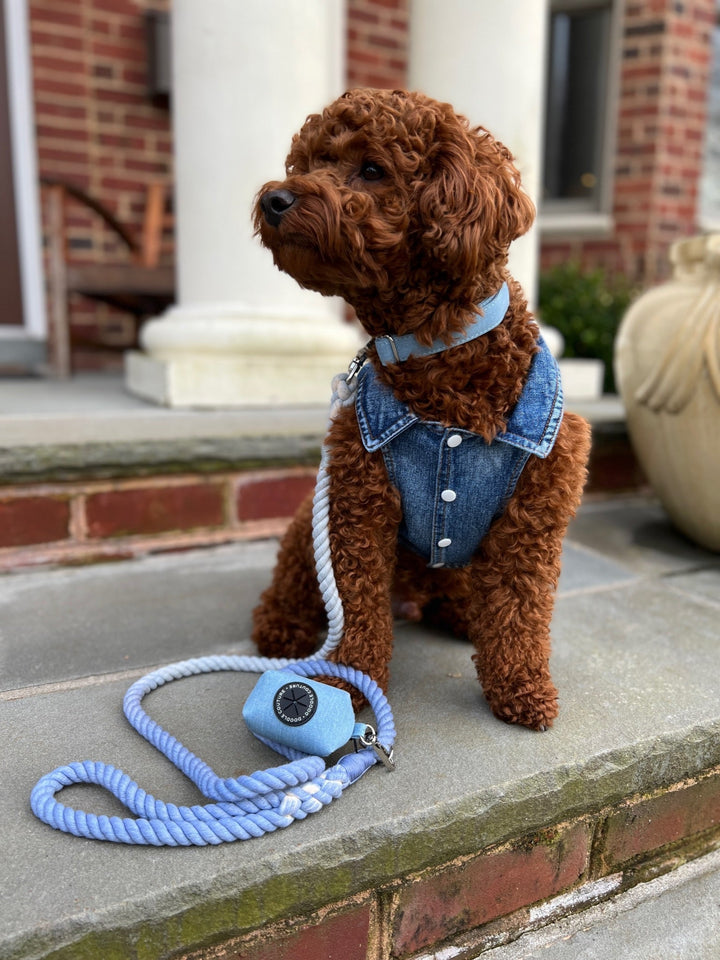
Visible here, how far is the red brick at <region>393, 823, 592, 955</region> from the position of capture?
106 cm

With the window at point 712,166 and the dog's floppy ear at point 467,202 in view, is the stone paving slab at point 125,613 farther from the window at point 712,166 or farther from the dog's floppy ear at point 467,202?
the window at point 712,166

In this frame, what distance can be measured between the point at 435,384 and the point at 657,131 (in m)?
4.82

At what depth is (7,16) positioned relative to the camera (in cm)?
375

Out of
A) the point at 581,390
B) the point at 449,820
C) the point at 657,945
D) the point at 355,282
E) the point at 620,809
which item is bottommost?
the point at 657,945

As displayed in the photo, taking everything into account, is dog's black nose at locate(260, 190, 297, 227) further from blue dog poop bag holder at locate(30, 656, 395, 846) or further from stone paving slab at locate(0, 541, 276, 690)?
stone paving slab at locate(0, 541, 276, 690)

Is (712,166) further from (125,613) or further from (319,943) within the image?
(319,943)

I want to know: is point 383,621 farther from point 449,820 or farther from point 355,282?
point 355,282

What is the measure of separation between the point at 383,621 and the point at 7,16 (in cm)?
409

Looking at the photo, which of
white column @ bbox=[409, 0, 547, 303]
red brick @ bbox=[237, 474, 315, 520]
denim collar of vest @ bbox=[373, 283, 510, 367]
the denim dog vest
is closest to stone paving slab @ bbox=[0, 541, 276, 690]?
red brick @ bbox=[237, 474, 315, 520]

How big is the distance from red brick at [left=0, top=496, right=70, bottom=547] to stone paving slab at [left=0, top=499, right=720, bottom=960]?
0.10 meters

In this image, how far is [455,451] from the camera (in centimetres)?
121

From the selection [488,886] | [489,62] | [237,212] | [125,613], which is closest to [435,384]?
[488,886]

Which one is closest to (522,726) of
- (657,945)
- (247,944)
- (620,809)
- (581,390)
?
(620,809)

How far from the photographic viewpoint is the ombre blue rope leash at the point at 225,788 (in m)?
0.97
